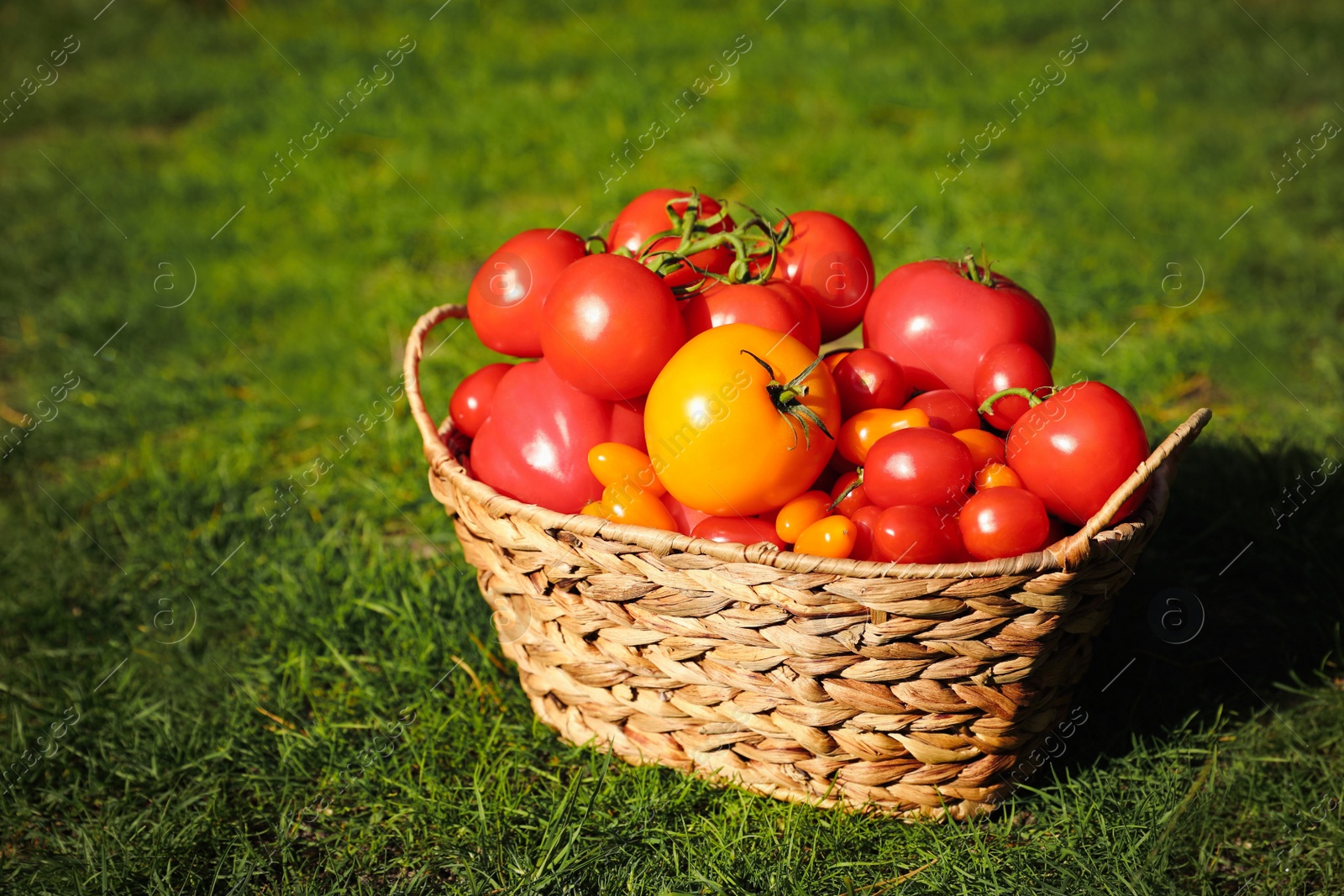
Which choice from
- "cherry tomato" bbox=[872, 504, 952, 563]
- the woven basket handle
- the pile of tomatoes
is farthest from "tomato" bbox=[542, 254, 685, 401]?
the woven basket handle

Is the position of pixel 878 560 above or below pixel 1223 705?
above

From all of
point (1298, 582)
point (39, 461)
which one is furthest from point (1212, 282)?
point (39, 461)

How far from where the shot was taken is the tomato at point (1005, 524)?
166 cm

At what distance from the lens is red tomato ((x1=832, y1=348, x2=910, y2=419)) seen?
200cm

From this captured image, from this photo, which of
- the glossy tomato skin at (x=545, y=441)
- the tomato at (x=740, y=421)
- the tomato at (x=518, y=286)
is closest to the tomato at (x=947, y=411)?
the tomato at (x=740, y=421)

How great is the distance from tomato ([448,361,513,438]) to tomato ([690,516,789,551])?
0.59 m

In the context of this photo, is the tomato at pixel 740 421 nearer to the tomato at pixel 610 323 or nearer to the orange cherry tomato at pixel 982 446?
the tomato at pixel 610 323

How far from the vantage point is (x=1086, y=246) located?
13.2 ft

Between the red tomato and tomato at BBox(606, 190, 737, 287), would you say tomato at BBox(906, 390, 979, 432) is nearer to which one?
the red tomato

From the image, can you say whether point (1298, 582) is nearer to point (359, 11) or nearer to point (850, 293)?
point (850, 293)

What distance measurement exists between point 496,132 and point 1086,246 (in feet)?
9.39

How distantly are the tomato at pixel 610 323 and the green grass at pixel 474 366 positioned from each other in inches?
30.6

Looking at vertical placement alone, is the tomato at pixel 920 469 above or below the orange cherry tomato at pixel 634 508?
below

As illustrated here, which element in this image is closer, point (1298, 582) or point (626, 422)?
point (626, 422)
